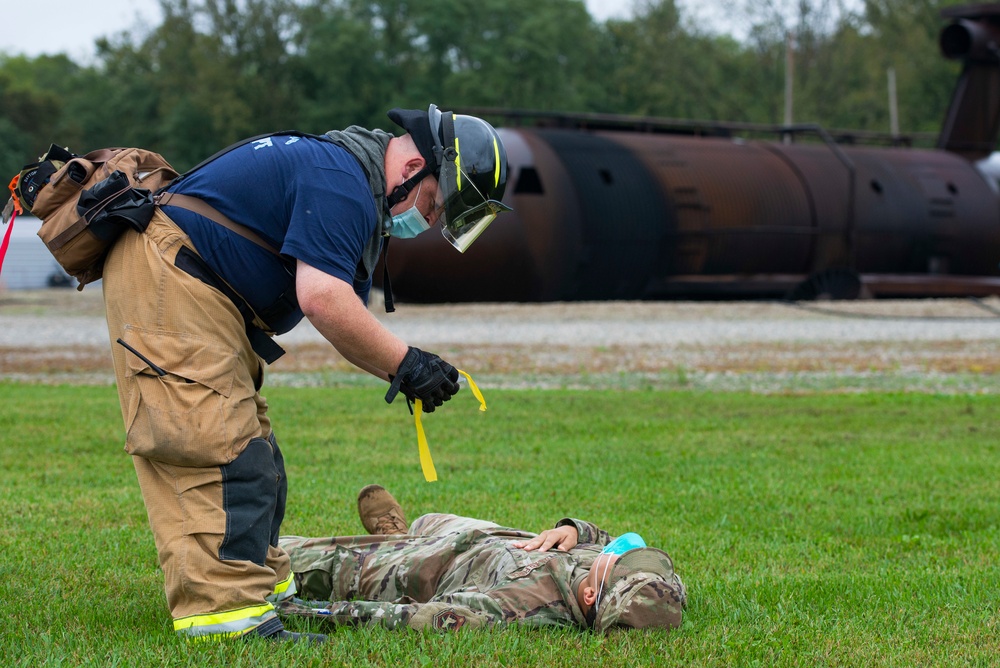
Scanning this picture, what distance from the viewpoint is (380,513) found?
5203mm

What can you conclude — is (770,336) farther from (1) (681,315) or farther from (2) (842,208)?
(2) (842,208)

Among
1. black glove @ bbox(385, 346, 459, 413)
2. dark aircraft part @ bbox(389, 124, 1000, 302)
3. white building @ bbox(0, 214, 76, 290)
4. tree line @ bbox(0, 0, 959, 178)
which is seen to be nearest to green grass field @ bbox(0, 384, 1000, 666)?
black glove @ bbox(385, 346, 459, 413)

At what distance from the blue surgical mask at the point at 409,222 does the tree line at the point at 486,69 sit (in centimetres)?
5691

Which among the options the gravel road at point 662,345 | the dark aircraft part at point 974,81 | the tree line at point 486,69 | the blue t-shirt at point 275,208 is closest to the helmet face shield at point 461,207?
the blue t-shirt at point 275,208

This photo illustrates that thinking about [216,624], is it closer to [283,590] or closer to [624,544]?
[283,590]

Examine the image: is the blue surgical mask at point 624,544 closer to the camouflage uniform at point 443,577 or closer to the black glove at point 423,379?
the camouflage uniform at point 443,577

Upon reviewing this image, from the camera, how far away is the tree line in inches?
2450

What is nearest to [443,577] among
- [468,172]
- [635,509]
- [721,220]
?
[468,172]

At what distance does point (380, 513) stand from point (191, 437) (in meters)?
1.53

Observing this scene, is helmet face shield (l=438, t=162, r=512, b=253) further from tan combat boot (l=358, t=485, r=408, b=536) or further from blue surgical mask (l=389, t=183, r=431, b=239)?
tan combat boot (l=358, t=485, r=408, b=536)

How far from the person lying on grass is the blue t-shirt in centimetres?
118

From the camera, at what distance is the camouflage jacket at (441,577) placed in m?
4.14

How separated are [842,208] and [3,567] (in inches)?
789

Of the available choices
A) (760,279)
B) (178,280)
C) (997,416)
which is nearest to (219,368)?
(178,280)
